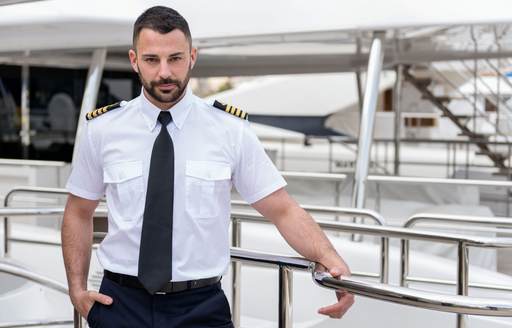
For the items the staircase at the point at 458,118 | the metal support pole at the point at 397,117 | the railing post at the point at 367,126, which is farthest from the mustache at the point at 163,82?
the staircase at the point at 458,118

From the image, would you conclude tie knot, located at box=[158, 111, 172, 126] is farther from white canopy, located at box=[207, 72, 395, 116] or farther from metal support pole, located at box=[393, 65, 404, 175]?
white canopy, located at box=[207, 72, 395, 116]

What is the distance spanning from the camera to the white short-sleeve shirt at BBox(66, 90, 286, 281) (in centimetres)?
225

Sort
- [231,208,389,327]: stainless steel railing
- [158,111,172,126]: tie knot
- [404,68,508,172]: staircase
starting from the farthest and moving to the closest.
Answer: [404,68,508,172]: staircase < [231,208,389,327]: stainless steel railing < [158,111,172,126]: tie knot

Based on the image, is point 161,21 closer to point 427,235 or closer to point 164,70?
point 164,70

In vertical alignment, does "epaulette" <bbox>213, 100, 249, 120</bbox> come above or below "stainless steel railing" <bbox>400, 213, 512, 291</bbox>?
above

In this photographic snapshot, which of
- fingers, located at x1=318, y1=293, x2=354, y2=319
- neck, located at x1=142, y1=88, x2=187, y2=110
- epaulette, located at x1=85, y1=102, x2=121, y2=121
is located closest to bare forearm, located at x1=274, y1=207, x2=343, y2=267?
fingers, located at x1=318, y1=293, x2=354, y2=319

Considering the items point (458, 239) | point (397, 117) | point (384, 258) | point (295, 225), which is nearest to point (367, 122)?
point (384, 258)

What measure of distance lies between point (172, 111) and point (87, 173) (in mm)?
333

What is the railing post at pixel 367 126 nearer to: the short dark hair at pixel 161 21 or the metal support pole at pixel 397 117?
the metal support pole at pixel 397 117

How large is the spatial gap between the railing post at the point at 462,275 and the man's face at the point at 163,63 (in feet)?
5.38

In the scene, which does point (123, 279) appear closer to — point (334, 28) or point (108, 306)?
point (108, 306)

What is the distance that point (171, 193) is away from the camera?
7.32 ft

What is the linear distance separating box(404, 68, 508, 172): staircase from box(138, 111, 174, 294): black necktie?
10.5 meters

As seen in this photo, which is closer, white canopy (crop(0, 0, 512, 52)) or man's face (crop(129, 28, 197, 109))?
man's face (crop(129, 28, 197, 109))
